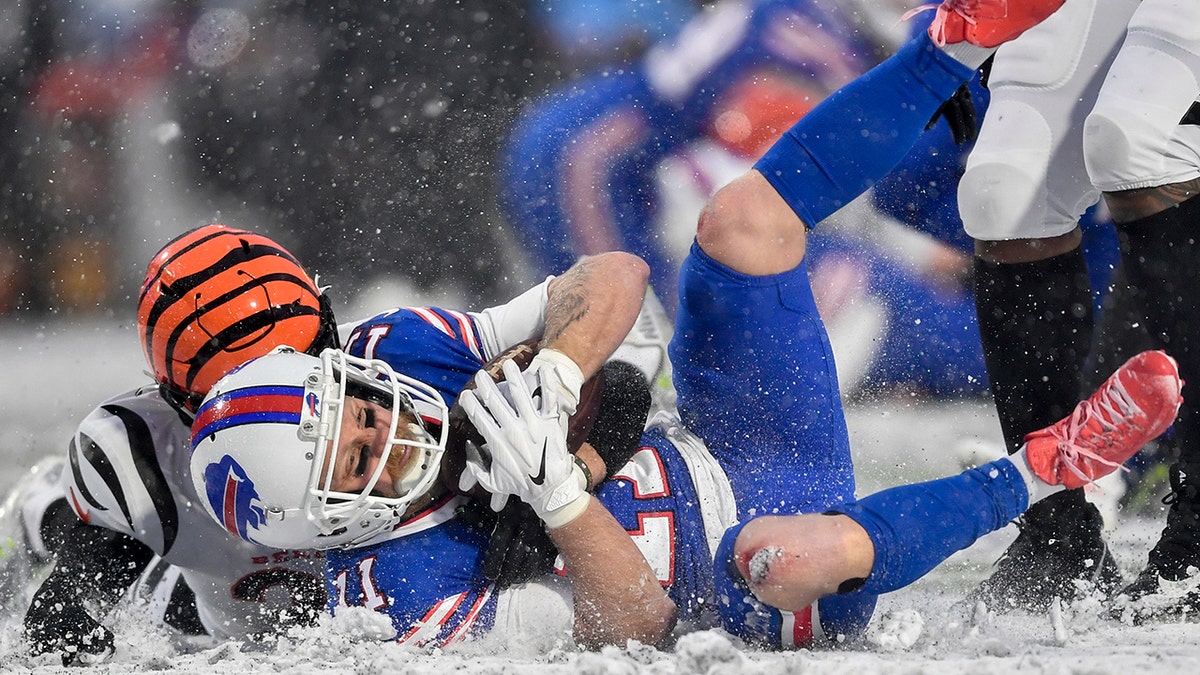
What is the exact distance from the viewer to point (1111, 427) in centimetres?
177

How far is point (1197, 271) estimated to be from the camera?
2.00 meters

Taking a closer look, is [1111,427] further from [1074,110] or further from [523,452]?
[523,452]

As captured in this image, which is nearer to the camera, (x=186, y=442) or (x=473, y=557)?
(x=473, y=557)

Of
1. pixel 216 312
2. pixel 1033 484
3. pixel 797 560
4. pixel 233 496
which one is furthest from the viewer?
pixel 216 312

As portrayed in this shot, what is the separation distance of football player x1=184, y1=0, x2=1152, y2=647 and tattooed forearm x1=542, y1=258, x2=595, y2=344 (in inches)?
2.8

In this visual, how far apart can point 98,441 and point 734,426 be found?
1228mm

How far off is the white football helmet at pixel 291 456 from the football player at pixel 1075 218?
3.95 feet

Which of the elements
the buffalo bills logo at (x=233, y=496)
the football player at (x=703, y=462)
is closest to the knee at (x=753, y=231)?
the football player at (x=703, y=462)

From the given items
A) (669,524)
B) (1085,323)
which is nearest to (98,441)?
(669,524)

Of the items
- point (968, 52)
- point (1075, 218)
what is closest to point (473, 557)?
point (968, 52)

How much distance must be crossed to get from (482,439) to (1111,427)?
41.6 inches

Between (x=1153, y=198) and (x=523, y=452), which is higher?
(x=1153, y=198)

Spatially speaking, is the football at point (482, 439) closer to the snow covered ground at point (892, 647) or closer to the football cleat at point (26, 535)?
the snow covered ground at point (892, 647)

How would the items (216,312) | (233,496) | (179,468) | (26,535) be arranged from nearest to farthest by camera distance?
(233,496)
(216,312)
(179,468)
(26,535)
